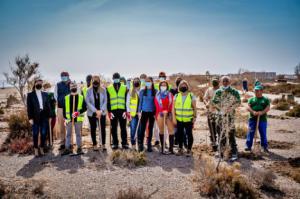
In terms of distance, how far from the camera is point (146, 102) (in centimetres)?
794

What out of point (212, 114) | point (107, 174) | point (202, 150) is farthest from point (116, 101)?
point (202, 150)

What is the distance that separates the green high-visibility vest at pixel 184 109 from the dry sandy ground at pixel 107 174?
1.13 meters

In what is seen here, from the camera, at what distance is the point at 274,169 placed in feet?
21.3

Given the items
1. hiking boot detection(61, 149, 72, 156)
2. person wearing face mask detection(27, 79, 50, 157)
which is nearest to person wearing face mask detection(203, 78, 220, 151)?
hiking boot detection(61, 149, 72, 156)

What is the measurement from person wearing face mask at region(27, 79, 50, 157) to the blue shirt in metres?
2.85

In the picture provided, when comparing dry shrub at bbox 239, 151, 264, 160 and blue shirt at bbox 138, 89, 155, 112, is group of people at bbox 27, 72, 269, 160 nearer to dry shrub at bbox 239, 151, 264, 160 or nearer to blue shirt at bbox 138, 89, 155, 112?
blue shirt at bbox 138, 89, 155, 112

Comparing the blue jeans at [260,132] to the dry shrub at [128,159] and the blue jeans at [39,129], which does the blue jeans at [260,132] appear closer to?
the dry shrub at [128,159]

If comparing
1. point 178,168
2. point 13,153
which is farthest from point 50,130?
point 178,168

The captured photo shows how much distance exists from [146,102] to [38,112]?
3217mm

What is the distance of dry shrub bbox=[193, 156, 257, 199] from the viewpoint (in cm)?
493

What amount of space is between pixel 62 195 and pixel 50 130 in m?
3.96

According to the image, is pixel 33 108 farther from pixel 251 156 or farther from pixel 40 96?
pixel 251 156

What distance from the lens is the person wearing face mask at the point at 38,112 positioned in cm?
769

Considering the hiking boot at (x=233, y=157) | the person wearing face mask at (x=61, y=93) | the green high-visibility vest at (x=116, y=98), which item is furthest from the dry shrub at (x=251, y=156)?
the person wearing face mask at (x=61, y=93)
